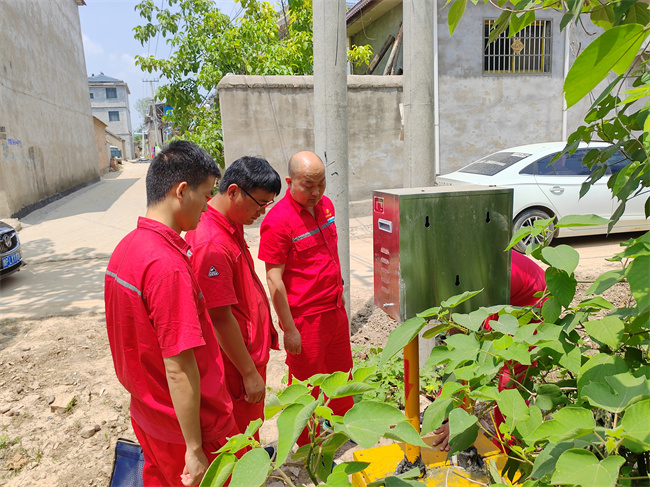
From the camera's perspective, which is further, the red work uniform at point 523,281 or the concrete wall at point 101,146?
the concrete wall at point 101,146

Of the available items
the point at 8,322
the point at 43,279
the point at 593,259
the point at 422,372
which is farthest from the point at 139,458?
the point at 593,259

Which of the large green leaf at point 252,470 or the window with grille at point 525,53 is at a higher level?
the window with grille at point 525,53

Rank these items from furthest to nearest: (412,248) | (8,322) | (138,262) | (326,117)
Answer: (8,322)
(326,117)
(412,248)
(138,262)

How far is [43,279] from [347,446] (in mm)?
5537

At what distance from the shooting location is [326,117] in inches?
148

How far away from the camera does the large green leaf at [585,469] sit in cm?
76

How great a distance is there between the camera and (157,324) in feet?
4.94

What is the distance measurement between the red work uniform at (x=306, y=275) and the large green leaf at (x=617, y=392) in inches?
77.2

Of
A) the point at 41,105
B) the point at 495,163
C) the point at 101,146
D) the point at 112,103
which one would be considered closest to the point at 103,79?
the point at 112,103

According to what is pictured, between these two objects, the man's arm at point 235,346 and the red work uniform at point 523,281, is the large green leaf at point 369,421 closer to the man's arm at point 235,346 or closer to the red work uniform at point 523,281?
the man's arm at point 235,346

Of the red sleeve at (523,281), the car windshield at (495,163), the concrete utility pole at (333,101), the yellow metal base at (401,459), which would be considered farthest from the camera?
the car windshield at (495,163)

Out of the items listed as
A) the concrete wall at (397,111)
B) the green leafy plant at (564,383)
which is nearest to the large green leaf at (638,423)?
the green leafy plant at (564,383)

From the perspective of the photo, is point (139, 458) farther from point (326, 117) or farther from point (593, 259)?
point (593, 259)

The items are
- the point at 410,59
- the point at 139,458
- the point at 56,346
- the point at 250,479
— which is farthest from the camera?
the point at 56,346
